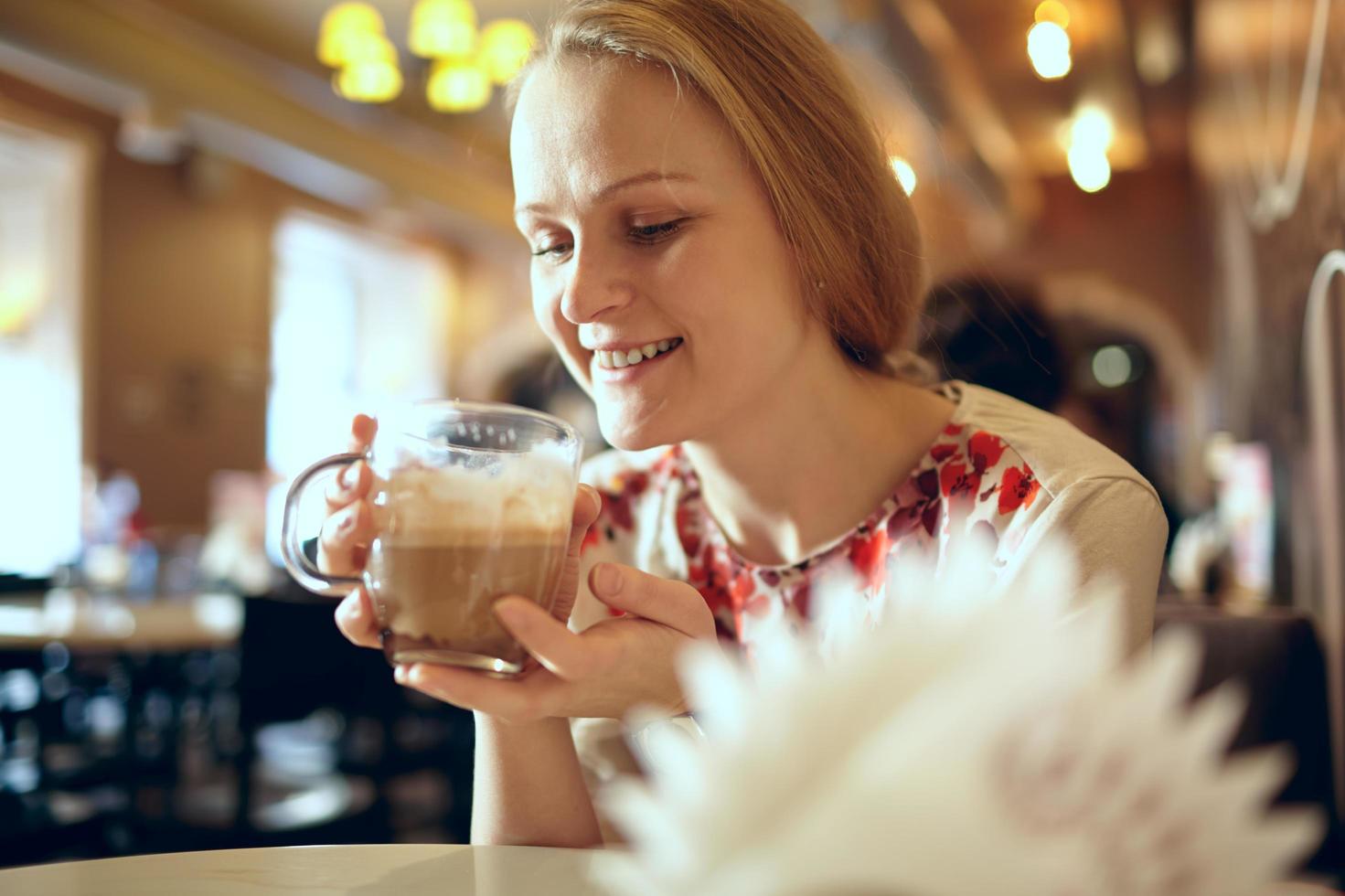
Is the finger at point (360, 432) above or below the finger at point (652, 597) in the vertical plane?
above

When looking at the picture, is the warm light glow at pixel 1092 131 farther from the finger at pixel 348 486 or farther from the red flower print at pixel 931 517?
the finger at pixel 348 486

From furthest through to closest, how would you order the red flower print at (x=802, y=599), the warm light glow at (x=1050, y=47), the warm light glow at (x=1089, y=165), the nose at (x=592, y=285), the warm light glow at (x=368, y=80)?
1. the warm light glow at (x=1089, y=165)
2. the warm light glow at (x=368, y=80)
3. the warm light glow at (x=1050, y=47)
4. the red flower print at (x=802, y=599)
5. the nose at (x=592, y=285)

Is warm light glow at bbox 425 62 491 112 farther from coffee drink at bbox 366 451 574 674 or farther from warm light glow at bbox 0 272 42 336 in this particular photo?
coffee drink at bbox 366 451 574 674

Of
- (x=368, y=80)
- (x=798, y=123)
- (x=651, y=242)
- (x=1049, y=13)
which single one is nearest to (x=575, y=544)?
(x=651, y=242)

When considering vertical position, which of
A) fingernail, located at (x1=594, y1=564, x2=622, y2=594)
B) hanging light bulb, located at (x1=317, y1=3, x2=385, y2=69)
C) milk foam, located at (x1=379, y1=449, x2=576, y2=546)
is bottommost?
fingernail, located at (x1=594, y1=564, x2=622, y2=594)

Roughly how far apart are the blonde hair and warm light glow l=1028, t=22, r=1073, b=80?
14.1ft

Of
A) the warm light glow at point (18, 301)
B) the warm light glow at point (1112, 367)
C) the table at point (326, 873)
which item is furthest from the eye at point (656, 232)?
the warm light glow at point (1112, 367)

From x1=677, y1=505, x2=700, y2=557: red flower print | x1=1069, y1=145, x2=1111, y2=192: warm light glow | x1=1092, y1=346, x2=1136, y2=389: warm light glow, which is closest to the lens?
x1=677, y1=505, x2=700, y2=557: red flower print

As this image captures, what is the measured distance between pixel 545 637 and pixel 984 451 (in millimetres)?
610

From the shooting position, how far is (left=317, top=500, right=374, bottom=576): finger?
0.91m

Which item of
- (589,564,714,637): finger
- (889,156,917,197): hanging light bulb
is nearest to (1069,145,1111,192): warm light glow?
(889,156,917,197): hanging light bulb

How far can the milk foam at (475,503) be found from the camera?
0.83m

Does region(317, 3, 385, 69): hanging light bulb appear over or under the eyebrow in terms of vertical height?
over

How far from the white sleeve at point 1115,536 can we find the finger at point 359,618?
55 cm
